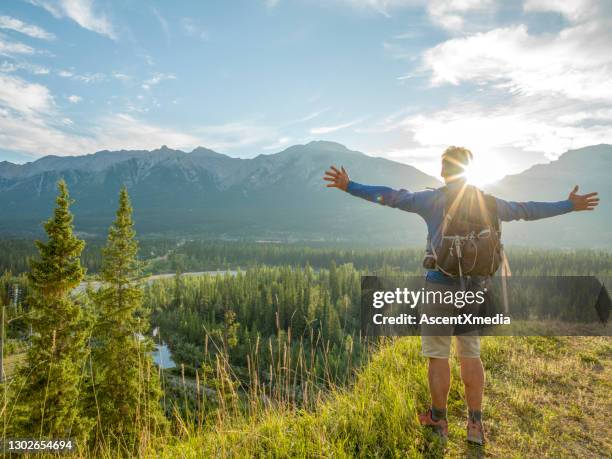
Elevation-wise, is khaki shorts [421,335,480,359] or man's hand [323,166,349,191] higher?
man's hand [323,166,349,191]

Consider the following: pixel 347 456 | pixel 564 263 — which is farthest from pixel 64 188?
pixel 564 263

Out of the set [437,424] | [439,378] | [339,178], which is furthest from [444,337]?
[339,178]

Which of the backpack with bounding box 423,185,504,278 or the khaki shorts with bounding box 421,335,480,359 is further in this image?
the khaki shorts with bounding box 421,335,480,359

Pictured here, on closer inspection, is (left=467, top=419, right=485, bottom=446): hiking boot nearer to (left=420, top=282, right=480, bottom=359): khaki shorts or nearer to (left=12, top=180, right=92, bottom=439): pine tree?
(left=420, top=282, right=480, bottom=359): khaki shorts

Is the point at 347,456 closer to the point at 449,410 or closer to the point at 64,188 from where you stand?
the point at 449,410

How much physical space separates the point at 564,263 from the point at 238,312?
4168 inches

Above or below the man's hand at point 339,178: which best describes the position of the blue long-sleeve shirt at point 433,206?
below

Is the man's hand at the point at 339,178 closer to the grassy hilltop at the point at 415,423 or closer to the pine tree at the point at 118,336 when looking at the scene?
the grassy hilltop at the point at 415,423

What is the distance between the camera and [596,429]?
525 centimetres

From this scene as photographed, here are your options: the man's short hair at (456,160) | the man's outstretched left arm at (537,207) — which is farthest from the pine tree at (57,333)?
the man's outstretched left arm at (537,207)

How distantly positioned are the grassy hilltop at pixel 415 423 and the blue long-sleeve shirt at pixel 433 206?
1.99m

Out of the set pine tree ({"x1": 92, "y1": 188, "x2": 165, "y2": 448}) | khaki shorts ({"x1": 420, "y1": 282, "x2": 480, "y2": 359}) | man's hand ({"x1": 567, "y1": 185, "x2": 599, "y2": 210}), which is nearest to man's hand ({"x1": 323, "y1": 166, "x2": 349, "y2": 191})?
khaki shorts ({"x1": 420, "y1": 282, "x2": 480, "y2": 359})

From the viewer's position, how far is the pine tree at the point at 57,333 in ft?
58.0

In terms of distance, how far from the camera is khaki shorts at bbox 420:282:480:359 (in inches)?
180
